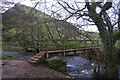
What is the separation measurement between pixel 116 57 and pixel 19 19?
7.11m

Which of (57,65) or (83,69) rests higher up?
(57,65)

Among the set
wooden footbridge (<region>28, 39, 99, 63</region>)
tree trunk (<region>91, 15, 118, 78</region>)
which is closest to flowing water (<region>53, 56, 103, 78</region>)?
tree trunk (<region>91, 15, 118, 78</region>)

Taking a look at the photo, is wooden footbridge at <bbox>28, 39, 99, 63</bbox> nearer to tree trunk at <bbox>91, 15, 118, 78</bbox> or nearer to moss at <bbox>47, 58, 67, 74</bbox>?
moss at <bbox>47, 58, 67, 74</bbox>

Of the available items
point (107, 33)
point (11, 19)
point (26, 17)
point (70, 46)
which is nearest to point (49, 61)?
point (70, 46)

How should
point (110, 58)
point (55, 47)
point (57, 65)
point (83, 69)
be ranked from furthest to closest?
1. point (55, 47)
2. point (83, 69)
3. point (57, 65)
4. point (110, 58)

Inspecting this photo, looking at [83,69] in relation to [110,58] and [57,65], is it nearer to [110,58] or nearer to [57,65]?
[57,65]

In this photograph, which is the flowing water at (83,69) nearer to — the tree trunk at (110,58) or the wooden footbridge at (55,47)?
the tree trunk at (110,58)

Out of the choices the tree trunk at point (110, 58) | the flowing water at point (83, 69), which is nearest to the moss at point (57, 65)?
the flowing water at point (83, 69)

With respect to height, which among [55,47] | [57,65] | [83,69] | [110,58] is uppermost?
[55,47]

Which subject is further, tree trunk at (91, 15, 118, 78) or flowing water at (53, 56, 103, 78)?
flowing water at (53, 56, 103, 78)

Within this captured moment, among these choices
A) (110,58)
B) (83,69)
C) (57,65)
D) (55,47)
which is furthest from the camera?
(55,47)

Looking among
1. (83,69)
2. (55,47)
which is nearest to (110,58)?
(83,69)

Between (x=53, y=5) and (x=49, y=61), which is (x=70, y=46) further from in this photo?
(x=53, y=5)

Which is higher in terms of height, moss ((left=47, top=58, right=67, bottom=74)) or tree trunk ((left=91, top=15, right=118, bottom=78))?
tree trunk ((left=91, top=15, right=118, bottom=78))
